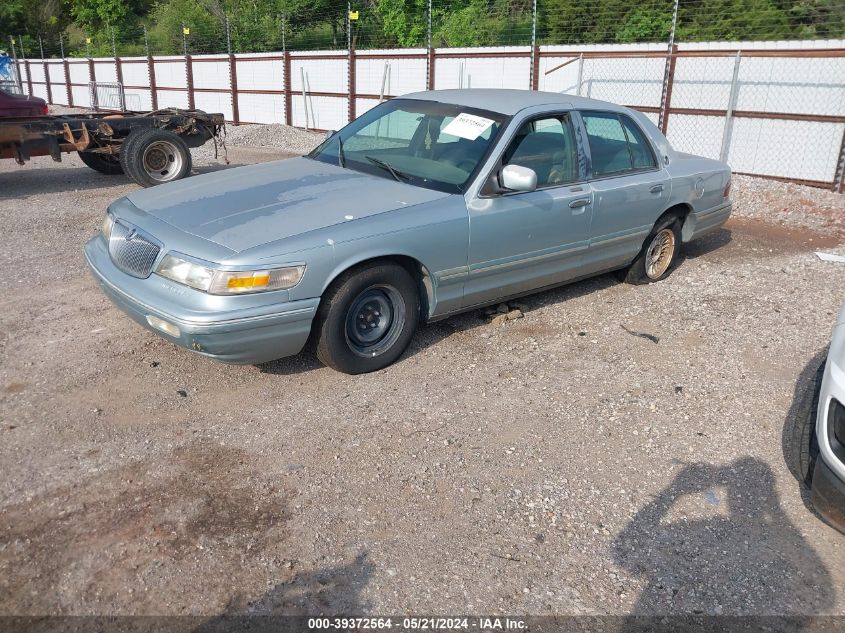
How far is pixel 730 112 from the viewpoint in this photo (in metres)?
11.5

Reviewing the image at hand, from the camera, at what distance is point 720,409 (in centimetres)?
438

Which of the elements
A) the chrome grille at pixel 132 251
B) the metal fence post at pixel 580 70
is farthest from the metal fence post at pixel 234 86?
the chrome grille at pixel 132 251

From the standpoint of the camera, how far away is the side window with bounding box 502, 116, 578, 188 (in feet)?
16.4

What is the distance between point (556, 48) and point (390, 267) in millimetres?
11218

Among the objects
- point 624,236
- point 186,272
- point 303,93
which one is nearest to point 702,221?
point 624,236

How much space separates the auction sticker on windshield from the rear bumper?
257 cm

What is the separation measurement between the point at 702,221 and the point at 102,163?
978 cm

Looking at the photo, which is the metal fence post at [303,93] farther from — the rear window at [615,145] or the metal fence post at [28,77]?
the metal fence post at [28,77]

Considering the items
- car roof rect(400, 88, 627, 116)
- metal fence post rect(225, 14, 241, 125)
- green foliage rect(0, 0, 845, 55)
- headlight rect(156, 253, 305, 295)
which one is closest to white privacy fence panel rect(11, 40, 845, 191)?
metal fence post rect(225, 14, 241, 125)

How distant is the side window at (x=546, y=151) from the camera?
16.4 ft

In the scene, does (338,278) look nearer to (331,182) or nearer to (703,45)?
(331,182)

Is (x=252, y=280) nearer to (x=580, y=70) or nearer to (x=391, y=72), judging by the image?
(x=580, y=70)

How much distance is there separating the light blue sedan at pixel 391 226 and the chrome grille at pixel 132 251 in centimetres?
1

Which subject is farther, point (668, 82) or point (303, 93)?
point (303, 93)
